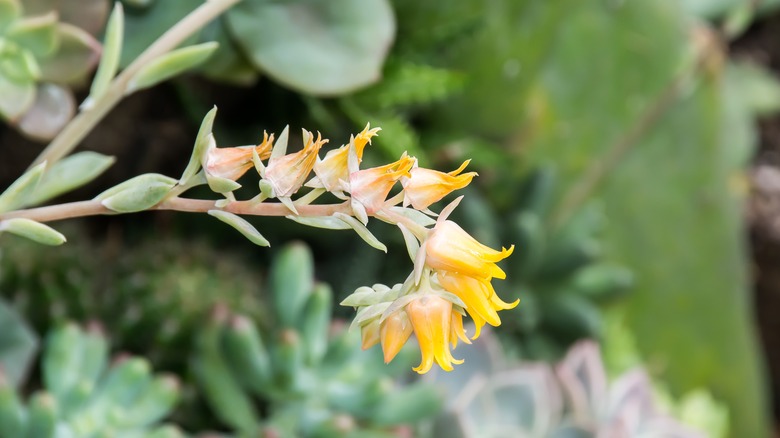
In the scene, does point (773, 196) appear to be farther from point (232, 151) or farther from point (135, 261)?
point (232, 151)

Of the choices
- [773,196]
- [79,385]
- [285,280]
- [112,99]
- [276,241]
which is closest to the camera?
[112,99]

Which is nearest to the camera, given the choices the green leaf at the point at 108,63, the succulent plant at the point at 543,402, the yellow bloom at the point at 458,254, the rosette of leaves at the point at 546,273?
the yellow bloom at the point at 458,254

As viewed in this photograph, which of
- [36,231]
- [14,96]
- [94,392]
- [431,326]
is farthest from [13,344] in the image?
[431,326]

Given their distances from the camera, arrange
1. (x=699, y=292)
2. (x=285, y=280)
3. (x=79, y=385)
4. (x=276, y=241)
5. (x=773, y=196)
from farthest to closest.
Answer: (x=773, y=196), (x=699, y=292), (x=276, y=241), (x=285, y=280), (x=79, y=385)

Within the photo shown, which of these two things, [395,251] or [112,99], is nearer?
[112,99]

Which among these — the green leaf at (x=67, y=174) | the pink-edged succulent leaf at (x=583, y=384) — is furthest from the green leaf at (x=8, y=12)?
the pink-edged succulent leaf at (x=583, y=384)

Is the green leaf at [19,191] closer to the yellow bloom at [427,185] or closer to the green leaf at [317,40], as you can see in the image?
the yellow bloom at [427,185]

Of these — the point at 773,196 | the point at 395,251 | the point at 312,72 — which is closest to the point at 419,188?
the point at 312,72
